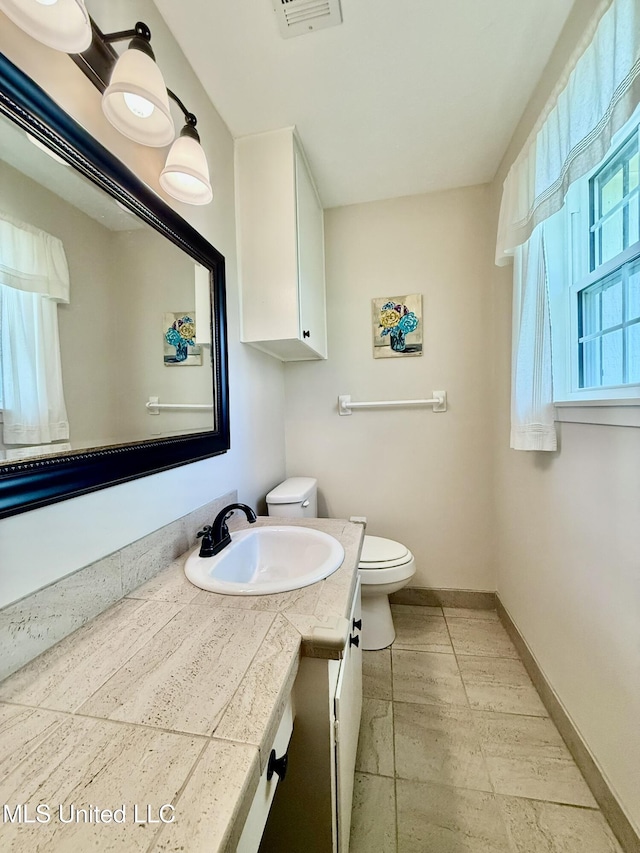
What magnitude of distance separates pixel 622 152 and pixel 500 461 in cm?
128

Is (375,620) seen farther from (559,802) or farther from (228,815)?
(228,815)

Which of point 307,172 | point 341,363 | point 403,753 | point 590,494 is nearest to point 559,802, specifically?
point 403,753

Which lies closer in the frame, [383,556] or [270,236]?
[270,236]

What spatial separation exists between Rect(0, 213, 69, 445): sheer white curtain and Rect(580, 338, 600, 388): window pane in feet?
4.98

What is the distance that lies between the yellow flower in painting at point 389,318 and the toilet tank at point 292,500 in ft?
3.42

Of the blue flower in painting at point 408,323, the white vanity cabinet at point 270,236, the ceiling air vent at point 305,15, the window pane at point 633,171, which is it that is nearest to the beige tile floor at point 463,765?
the white vanity cabinet at point 270,236

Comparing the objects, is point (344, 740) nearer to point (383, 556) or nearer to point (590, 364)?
point (383, 556)

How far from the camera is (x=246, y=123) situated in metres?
1.39

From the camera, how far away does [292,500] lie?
1.60 m

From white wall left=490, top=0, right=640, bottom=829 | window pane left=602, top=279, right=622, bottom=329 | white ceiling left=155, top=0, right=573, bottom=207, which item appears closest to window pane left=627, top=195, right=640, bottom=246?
window pane left=602, top=279, right=622, bottom=329

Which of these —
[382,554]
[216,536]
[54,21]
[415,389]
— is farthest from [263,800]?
[415,389]

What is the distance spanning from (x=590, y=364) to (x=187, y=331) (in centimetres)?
138

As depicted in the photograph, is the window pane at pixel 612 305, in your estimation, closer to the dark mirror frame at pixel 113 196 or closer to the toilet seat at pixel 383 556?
the toilet seat at pixel 383 556

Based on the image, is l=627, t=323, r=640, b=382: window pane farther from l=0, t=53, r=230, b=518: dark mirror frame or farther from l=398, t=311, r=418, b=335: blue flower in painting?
l=0, t=53, r=230, b=518: dark mirror frame
